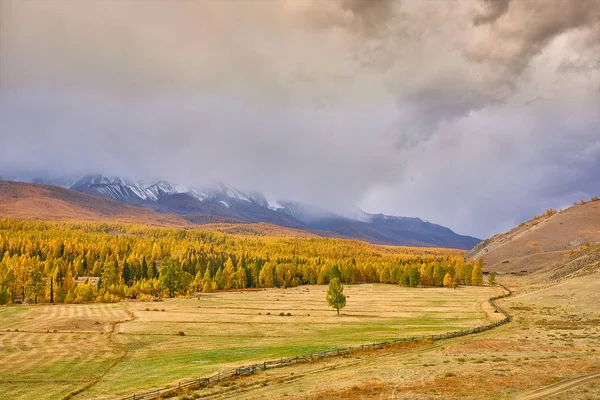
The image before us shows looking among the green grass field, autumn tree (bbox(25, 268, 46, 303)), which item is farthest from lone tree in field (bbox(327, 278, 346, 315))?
autumn tree (bbox(25, 268, 46, 303))

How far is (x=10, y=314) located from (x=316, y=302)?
84.0 meters

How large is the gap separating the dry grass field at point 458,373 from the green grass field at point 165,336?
10.0m

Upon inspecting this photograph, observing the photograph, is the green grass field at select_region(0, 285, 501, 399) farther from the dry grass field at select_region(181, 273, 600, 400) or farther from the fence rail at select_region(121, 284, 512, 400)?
the dry grass field at select_region(181, 273, 600, 400)

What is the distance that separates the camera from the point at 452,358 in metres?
49.8

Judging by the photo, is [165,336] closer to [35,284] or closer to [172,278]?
[35,284]

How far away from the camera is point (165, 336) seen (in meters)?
74.2

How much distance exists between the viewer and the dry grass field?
1410 inches

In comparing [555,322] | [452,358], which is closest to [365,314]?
[555,322]

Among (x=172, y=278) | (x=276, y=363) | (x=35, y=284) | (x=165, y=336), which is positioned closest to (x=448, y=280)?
(x=172, y=278)

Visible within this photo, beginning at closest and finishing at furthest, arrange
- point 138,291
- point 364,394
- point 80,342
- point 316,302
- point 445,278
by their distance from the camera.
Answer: point 364,394
point 80,342
point 316,302
point 138,291
point 445,278

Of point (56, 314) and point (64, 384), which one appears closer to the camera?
point (64, 384)

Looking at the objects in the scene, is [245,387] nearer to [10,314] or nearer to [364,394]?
[364,394]

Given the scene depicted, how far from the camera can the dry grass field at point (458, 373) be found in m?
35.8

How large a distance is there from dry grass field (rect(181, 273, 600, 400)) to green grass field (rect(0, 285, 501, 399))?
395 inches
